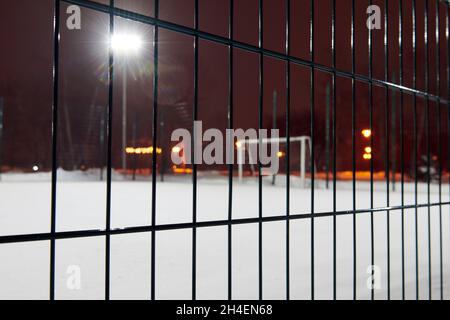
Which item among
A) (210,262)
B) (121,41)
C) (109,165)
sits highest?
(121,41)

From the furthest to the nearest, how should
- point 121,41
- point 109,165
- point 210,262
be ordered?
point 210,262, point 121,41, point 109,165

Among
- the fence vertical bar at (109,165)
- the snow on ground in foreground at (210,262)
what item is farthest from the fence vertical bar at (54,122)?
the snow on ground in foreground at (210,262)

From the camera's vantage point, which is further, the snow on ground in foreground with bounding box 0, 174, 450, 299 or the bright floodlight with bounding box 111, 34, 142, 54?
the snow on ground in foreground with bounding box 0, 174, 450, 299

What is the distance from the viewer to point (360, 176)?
18.9 m

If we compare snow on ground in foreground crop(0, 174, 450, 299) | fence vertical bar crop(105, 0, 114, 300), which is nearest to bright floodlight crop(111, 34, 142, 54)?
fence vertical bar crop(105, 0, 114, 300)

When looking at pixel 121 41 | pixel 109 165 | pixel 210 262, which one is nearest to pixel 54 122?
pixel 109 165

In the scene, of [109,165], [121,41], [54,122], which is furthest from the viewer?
[121,41]

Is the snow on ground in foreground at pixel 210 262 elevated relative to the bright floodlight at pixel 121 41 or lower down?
lower down

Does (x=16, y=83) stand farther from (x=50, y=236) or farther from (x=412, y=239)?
(x=50, y=236)

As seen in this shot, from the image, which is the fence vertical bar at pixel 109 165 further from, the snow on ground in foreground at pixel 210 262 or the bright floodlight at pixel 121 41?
the snow on ground in foreground at pixel 210 262

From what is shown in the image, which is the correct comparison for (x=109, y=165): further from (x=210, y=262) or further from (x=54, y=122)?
(x=210, y=262)

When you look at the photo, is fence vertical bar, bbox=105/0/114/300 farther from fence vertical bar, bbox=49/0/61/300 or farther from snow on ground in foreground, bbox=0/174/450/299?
snow on ground in foreground, bbox=0/174/450/299
